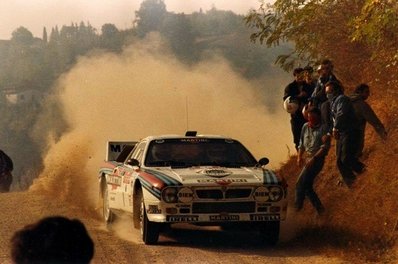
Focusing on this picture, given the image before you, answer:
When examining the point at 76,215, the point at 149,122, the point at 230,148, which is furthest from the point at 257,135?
the point at 230,148

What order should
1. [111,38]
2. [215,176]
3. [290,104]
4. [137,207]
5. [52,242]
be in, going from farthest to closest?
1. [111,38]
2. [290,104]
3. [137,207]
4. [215,176]
5. [52,242]

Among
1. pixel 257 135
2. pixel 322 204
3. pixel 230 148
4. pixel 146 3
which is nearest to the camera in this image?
pixel 230 148

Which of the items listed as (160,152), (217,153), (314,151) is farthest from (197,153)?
(314,151)

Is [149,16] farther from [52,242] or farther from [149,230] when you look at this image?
[52,242]

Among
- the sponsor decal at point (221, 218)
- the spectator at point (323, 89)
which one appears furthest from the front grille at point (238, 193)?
the spectator at point (323, 89)

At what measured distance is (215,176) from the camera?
37.6 ft

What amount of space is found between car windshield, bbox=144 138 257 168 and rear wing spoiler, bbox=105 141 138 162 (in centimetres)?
226

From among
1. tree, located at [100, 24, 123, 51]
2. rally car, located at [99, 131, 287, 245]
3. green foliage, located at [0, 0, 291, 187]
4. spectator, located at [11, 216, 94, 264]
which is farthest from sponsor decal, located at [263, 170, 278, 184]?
tree, located at [100, 24, 123, 51]

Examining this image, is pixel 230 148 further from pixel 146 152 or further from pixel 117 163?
Result: pixel 117 163

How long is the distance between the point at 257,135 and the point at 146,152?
21.6 m

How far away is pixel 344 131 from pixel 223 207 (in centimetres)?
308

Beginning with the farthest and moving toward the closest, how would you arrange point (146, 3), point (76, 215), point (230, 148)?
1. point (146, 3)
2. point (76, 215)
3. point (230, 148)

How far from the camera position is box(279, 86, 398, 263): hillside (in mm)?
10594

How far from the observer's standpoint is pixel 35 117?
159375 mm
